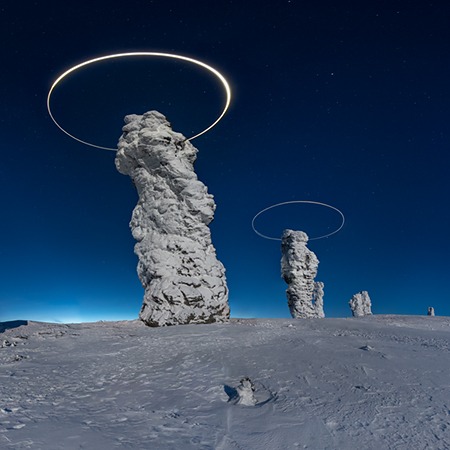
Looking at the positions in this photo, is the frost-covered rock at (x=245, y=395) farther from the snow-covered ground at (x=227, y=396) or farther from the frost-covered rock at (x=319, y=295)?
the frost-covered rock at (x=319, y=295)

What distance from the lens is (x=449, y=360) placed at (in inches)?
201

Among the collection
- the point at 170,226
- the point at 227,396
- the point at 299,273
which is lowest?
the point at 227,396

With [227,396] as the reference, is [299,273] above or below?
above

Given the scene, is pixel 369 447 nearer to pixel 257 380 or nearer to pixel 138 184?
pixel 257 380

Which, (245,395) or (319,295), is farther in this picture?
(319,295)

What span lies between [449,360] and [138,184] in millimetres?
13732

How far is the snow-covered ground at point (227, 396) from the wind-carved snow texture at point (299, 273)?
75.0 feet

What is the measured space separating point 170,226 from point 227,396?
10425 mm

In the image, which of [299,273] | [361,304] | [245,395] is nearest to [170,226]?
[245,395]

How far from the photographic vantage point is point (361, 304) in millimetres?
53219

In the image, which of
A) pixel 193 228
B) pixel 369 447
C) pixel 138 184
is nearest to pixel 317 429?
pixel 369 447

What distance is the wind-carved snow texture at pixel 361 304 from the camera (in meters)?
52.1

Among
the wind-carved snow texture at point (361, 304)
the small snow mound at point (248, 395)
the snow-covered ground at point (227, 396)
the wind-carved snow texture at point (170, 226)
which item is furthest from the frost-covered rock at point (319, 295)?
the small snow mound at point (248, 395)

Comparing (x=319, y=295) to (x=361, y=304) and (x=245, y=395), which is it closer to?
(x=361, y=304)
